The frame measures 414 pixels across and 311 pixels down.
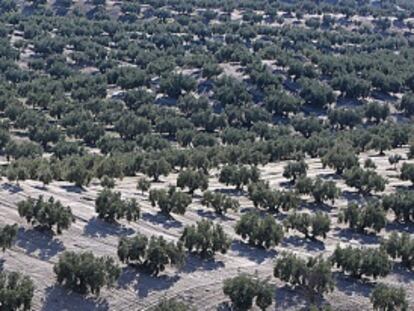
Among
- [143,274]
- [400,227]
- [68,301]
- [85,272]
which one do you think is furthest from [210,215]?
[68,301]

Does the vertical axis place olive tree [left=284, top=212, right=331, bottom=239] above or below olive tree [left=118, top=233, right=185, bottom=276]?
below

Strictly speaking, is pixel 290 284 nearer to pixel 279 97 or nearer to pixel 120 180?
pixel 120 180

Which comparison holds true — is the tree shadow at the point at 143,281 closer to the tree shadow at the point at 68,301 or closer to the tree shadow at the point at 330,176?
the tree shadow at the point at 68,301

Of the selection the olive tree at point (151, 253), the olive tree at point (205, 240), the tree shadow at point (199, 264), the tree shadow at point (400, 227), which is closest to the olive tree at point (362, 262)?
the olive tree at point (205, 240)

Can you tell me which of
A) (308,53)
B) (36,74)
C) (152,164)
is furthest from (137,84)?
(152,164)

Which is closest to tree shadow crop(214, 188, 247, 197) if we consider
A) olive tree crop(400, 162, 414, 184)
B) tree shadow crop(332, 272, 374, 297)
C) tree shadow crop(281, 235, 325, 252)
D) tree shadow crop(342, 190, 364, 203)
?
tree shadow crop(342, 190, 364, 203)

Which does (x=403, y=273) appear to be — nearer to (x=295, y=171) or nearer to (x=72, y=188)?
(x=295, y=171)

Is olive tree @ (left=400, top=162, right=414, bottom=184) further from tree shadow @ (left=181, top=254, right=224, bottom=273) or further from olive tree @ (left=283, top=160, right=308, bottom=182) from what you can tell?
tree shadow @ (left=181, top=254, right=224, bottom=273)
